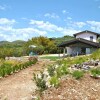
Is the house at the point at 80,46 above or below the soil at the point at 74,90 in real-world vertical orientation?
above

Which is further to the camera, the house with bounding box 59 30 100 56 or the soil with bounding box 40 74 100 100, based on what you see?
the house with bounding box 59 30 100 56

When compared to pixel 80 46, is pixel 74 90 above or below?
below

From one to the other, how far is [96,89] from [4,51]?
3614 cm

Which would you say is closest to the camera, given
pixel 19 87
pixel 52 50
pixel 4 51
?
pixel 19 87

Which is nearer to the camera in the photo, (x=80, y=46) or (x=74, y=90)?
(x=74, y=90)

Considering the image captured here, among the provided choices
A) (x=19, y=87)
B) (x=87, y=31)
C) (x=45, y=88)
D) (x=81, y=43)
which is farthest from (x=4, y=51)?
(x=45, y=88)

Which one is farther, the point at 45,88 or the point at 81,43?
the point at 81,43

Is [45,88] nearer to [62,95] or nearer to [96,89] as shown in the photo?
[62,95]

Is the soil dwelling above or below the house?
below

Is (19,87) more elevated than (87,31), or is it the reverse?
(87,31)

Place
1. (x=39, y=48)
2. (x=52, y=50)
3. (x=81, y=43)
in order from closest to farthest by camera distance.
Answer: (x=81, y=43)
(x=39, y=48)
(x=52, y=50)

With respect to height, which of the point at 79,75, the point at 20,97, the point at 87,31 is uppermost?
the point at 87,31

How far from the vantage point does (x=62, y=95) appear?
34.6ft

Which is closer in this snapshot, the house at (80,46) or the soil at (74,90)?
the soil at (74,90)
